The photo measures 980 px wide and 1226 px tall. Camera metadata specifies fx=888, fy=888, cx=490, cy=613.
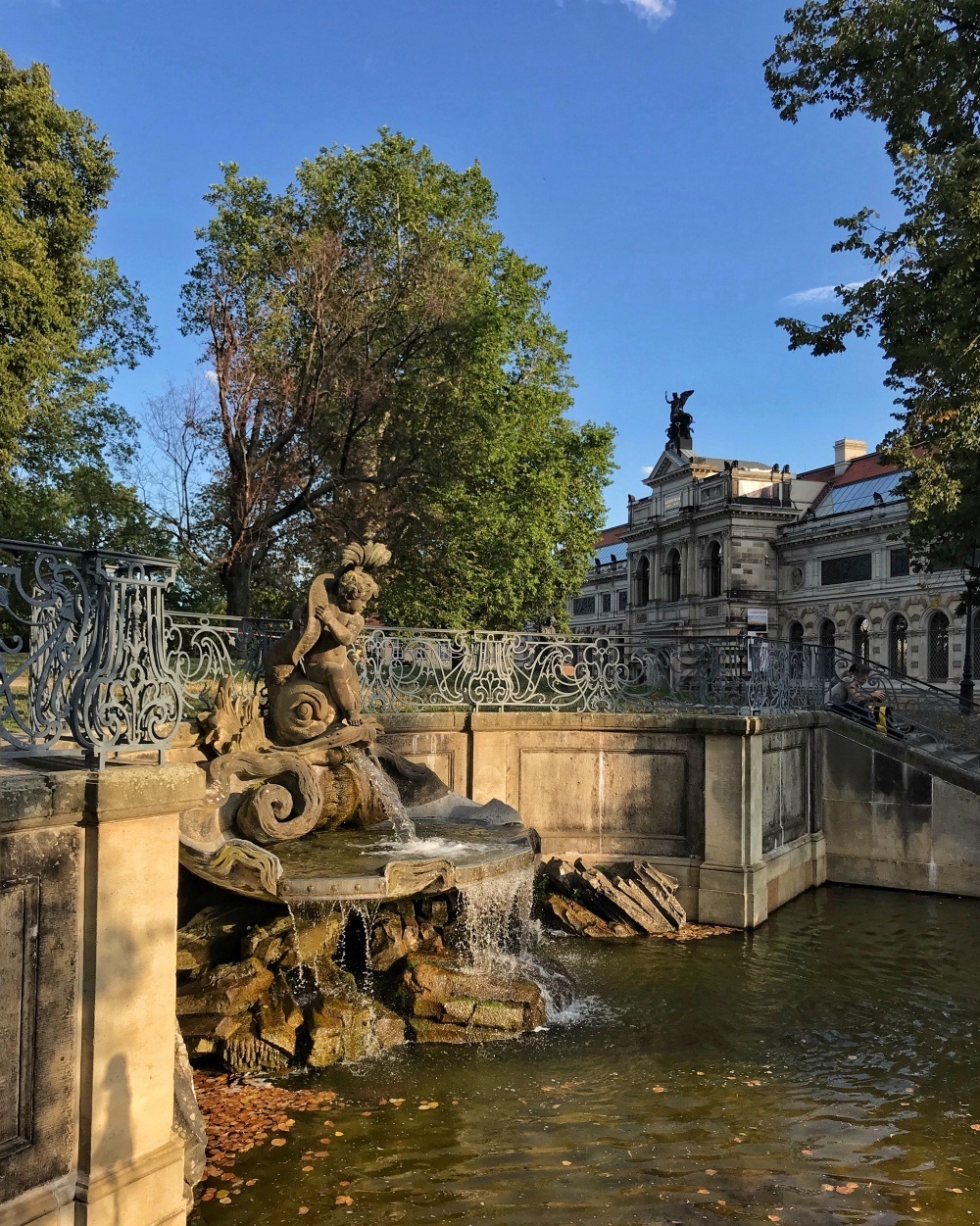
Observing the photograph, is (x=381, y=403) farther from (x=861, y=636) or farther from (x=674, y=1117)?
(x=861, y=636)

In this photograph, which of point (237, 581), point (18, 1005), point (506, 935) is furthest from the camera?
point (237, 581)

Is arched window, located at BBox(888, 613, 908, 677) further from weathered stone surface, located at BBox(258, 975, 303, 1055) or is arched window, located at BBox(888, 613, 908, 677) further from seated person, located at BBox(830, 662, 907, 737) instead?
weathered stone surface, located at BBox(258, 975, 303, 1055)

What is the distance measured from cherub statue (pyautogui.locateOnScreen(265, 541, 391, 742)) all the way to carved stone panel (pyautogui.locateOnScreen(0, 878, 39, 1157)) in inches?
194

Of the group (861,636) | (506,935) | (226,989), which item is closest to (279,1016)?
(226,989)

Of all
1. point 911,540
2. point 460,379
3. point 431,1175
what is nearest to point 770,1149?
point 431,1175

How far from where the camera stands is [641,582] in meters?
64.8

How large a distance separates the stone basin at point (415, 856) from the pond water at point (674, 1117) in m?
1.29

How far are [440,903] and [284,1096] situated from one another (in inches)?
85.0

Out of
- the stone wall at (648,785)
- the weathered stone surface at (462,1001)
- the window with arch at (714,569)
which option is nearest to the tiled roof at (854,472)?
the window with arch at (714,569)

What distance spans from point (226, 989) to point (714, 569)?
5329cm

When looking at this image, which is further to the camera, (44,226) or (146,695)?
(44,226)

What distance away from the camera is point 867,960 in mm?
9664

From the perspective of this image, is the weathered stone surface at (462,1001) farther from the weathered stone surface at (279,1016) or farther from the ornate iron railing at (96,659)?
the ornate iron railing at (96,659)

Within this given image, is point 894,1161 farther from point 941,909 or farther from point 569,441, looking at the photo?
point 569,441
